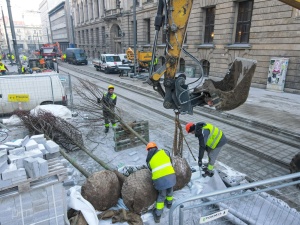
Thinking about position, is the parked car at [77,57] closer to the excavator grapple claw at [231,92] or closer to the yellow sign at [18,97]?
the yellow sign at [18,97]

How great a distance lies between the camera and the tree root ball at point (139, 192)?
157 inches

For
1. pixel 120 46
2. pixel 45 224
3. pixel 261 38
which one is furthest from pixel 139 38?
pixel 45 224

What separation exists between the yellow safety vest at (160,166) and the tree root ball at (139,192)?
27cm

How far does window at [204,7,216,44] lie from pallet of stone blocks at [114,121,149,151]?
1508cm

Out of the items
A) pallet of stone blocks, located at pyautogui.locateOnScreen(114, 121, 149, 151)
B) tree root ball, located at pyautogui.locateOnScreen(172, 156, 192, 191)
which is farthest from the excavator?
pallet of stone blocks, located at pyautogui.locateOnScreen(114, 121, 149, 151)

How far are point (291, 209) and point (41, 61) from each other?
22.7 m

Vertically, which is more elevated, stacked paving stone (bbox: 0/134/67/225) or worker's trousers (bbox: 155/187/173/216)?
stacked paving stone (bbox: 0/134/67/225)

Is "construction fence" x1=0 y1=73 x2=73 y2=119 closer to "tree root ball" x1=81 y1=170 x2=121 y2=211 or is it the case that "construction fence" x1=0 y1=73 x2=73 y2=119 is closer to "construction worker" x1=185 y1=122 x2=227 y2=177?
"tree root ball" x1=81 y1=170 x2=121 y2=211

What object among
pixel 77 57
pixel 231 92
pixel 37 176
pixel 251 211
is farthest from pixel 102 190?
pixel 77 57

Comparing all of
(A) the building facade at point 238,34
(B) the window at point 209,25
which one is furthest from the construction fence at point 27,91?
(B) the window at point 209,25

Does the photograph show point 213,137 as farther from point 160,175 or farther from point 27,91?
point 27,91

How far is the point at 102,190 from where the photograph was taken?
4105 millimetres

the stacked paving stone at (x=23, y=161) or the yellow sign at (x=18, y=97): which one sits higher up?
the stacked paving stone at (x=23, y=161)

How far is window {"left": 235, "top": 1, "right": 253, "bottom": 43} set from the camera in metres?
16.2
